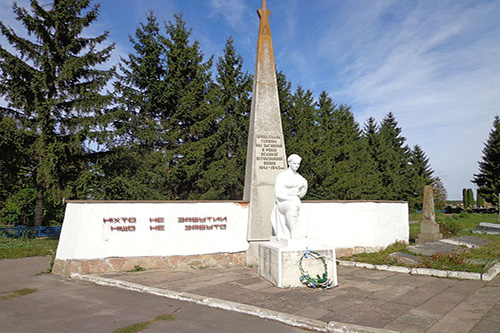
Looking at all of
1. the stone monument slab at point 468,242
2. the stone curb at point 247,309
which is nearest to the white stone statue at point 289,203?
the stone curb at point 247,309

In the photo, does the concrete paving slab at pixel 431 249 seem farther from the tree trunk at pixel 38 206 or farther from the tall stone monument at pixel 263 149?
the tree trunk at pixel 38 206

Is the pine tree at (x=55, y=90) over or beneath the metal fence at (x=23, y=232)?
over

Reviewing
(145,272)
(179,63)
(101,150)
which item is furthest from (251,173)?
(179,63)

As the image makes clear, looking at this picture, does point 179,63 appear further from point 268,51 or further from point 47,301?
point 47,301

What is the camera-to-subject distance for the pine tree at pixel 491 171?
39750mm

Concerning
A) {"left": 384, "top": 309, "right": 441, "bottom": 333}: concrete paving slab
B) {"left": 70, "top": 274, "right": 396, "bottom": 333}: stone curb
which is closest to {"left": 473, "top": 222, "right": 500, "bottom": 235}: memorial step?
{"left": 384, "top": 309, "right": 441, "bottom": 333}: concrete paving slab

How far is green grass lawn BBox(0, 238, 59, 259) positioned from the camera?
37.4ft

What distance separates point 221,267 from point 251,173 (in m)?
2.57

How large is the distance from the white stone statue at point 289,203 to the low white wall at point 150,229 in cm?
198

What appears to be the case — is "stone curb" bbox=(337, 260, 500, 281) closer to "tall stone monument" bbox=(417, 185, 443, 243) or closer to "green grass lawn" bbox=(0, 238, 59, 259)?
"tall stone monument" bbox=(417, 185, 443, 243)

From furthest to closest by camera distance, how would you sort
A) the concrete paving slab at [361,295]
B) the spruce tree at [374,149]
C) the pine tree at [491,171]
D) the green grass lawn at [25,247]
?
the pine tree at [491,171]
the spruce tree at [374,149]
the green grass lawn at [25,247]
the concrete paving slab at [361,295]

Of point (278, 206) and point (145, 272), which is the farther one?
point (145, 272)

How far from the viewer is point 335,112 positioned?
2811cm

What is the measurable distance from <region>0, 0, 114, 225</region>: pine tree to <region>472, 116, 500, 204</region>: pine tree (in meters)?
43.1
